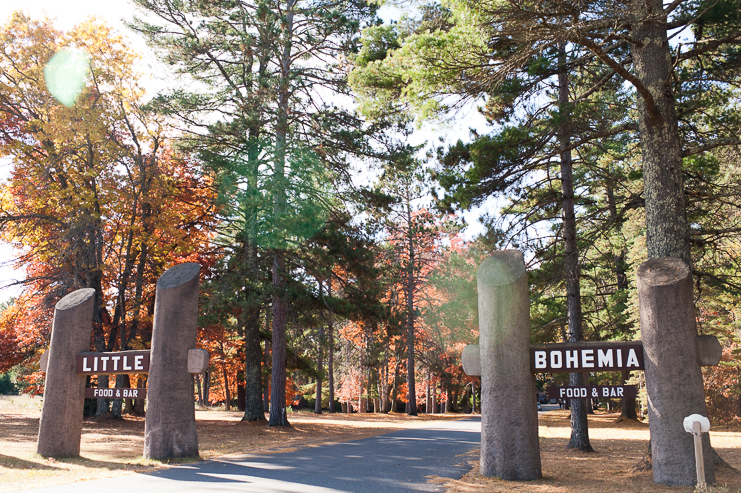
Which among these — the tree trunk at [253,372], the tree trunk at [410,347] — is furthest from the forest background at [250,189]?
the tree trunk at [410,347]

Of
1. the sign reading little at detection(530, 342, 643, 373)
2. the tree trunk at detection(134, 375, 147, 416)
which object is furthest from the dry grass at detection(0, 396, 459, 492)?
the sign reading little at detection(530, 342, 643, 373)

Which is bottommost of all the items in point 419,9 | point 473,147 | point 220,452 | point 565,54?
point 220,452

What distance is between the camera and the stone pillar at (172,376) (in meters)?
9.26

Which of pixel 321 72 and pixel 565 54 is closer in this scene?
pixel 565 54

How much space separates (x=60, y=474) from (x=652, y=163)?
1074 centimetres

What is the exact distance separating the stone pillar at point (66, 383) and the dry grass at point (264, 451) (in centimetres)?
34

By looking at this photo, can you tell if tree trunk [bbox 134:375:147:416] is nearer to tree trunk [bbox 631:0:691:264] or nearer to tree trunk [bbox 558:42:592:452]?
tree trunk [bbox 558:42:592:452]

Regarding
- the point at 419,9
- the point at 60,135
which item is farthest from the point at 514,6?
the point at 60,135

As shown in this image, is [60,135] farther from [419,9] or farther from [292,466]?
[292,466]

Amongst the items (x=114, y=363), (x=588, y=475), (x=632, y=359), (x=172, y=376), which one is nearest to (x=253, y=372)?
(x=114, y=363)

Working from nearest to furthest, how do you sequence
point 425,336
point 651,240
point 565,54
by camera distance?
point 651,240, point 565,54, point 425,336

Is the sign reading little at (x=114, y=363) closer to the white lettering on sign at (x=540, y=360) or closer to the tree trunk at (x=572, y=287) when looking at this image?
the white lettering on sign at (x=540, y=360)

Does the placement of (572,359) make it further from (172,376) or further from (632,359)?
(172,376)

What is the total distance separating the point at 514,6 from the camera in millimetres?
7773
